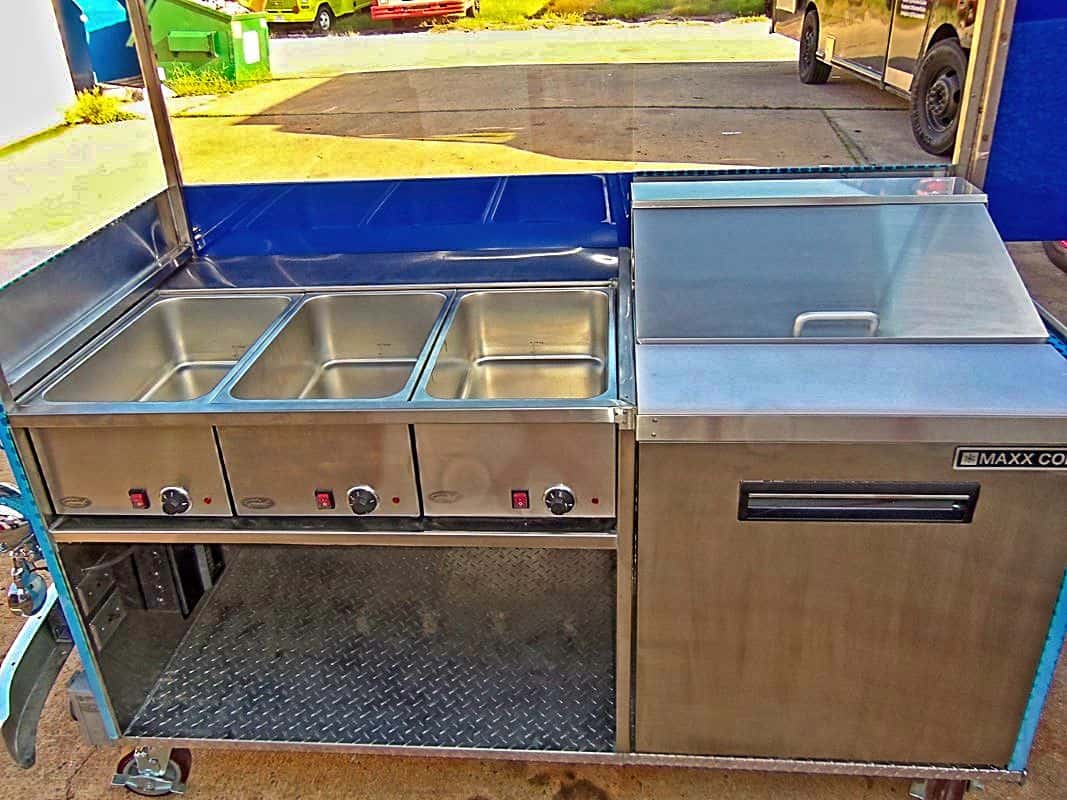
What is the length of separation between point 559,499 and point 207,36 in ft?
5.47

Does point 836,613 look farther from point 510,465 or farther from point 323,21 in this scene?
point 323,21

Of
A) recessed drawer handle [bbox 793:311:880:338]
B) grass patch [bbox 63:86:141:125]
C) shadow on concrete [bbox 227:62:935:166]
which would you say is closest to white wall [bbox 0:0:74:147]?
grass patch [bbox 63:86:141:125]

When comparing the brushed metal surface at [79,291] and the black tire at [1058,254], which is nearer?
the brushed metal surface at [79,291]

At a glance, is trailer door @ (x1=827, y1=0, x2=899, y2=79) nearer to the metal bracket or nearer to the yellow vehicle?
the yellow vehicle

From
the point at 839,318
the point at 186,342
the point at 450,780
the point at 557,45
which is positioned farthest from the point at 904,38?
the point at 450,780

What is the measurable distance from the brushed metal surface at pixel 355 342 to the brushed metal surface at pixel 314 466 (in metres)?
0.37

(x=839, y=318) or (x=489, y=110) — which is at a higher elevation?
(x=489, y=110)

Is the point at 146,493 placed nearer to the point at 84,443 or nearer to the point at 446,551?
the point at 84,443

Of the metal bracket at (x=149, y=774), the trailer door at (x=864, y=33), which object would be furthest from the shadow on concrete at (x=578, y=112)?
the metal bracket at (x=149, y=774)

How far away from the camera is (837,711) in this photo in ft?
4.97

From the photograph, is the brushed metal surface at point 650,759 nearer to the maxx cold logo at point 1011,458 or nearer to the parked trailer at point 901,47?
the maxx cold logo at point 1011,458

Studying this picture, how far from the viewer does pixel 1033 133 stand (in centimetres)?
169

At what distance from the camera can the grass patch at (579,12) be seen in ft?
5.93

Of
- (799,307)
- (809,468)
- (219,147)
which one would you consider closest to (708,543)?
(809,468)
